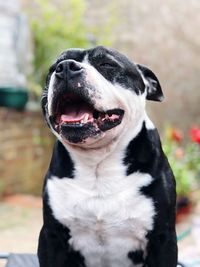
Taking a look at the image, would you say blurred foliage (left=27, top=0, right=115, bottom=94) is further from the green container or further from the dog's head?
the dog's head

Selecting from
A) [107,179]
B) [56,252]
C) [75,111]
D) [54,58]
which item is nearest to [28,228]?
[54,58]

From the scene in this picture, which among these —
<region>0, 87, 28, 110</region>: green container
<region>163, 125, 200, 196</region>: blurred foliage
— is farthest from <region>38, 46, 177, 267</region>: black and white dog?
<region>0, 87, 28, 110</region>: green container

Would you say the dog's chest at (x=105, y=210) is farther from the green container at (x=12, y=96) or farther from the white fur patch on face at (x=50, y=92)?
the green container at (x=12, y=96)

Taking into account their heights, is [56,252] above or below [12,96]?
above

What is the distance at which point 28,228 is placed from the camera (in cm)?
464

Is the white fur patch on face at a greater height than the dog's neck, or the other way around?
the white fur patch on face

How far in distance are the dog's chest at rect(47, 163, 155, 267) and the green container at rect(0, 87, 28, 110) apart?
11.3 ft

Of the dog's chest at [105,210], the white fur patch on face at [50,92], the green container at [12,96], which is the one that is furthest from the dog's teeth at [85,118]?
the green container at [12,96]

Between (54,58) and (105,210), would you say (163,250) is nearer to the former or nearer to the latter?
(105,210)

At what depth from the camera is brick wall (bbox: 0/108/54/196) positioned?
5480 mm

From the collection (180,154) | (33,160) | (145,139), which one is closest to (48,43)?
(33,160)

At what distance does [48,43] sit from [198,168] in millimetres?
2144

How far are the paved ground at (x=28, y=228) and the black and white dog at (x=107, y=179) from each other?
160cm

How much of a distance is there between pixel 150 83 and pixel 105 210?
53 centimetres
